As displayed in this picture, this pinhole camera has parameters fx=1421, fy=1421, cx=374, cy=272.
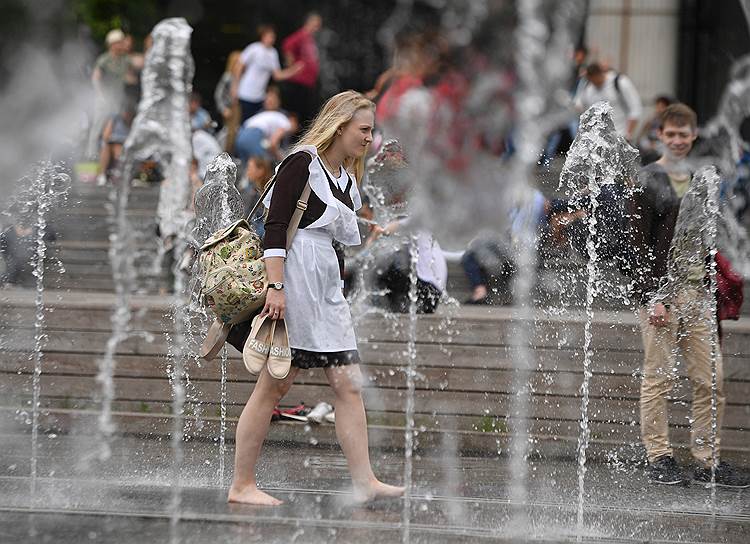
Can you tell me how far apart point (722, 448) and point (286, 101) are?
12.3 meters

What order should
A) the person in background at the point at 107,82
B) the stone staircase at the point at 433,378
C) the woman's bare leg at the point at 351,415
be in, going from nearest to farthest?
the woman's bare leg at the point at 351,415 < the stone staircase at the point at 433,378 < the person in background at the point at 107,82

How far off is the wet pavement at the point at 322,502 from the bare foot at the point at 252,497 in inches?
2.3

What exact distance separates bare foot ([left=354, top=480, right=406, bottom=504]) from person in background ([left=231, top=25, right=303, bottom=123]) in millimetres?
9476

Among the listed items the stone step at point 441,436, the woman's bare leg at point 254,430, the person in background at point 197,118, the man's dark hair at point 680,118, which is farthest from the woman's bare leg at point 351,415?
the person in background at point 197,118

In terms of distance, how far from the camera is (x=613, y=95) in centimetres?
1387

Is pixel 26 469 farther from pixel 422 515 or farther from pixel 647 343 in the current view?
pixel 647 343

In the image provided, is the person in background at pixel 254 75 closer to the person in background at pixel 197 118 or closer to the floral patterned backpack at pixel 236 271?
the person in background at pixel 197 118

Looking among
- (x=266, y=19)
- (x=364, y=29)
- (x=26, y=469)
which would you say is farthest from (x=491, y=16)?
(x=26, y=469)

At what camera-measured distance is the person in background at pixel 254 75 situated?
15102mm

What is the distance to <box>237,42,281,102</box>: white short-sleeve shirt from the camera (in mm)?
15141

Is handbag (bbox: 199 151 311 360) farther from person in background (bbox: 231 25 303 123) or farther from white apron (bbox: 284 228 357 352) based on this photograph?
person in background (bbox: 231 25 303 123)

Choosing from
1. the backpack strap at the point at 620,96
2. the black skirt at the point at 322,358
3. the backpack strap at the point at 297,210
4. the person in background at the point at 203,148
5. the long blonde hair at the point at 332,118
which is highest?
the backpack strap at the point at 620,96

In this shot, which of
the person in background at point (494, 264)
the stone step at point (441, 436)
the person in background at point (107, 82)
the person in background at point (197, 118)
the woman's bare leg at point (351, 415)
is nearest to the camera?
the woman's bare leg at point (351, 415)

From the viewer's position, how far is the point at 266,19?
20.4 m
